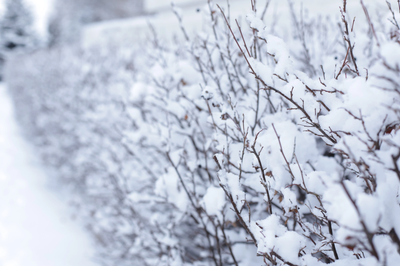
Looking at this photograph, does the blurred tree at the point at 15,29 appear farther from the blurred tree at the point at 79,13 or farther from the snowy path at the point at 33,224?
the snowy path at the point at 33,224

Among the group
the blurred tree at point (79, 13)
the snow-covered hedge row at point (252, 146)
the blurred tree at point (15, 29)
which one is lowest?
the snow-covered hedge row at point (252, 146)

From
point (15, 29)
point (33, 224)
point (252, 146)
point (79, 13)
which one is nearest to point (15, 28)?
point (15, 29)

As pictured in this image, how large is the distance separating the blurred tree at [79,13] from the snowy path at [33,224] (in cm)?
1686

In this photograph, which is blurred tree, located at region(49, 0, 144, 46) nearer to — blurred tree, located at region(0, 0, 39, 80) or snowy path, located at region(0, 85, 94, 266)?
blurred tree, located at region(0, 0, 39, 80)

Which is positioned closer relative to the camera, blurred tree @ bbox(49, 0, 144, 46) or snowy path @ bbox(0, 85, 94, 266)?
snowy path @ bbox(0, 85, 94, 266)

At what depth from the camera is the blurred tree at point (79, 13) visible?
69.4ft

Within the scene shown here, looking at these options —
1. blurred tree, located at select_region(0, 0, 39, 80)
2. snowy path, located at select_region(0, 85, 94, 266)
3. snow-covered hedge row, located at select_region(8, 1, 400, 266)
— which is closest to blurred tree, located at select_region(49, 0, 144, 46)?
blurred tree, located at select_region(0, 0, 39, 80)

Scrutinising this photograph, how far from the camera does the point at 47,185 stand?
233 inches

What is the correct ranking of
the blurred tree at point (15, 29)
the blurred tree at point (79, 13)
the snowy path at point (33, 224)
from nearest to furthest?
the snowy path at point (33, 224), the blurred tree at point (15, 29), the blurred tree at point (79, 13)

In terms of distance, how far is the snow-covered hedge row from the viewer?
0.84 metres

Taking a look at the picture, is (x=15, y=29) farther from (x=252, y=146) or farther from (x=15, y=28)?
(x=252, y=146)

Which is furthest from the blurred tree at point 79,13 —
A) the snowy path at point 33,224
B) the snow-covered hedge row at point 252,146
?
the snow-covered hedge row at point 252,146

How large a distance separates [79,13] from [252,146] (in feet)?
81.2

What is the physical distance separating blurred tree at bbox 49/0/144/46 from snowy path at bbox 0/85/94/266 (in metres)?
16.9
